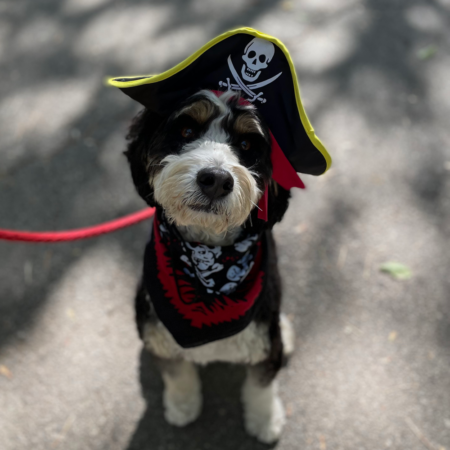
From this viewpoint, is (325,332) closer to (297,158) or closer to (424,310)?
(424,310)

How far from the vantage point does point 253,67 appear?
1.49m

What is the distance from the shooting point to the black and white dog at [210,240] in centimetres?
151

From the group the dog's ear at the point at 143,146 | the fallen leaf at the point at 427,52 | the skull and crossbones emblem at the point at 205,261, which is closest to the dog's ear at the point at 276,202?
the skull and crossbones emblem at the point at 205,261

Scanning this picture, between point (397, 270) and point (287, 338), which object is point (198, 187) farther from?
point (397, 270)

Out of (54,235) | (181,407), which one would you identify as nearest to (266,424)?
(181,407)

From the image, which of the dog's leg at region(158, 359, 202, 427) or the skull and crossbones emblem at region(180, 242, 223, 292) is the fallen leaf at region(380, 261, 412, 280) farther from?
the skull and crossbones emblem at region(180, 242, 223, 292)

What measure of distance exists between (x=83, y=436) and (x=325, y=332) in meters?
1.49

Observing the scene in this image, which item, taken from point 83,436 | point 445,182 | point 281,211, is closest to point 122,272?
point 83,436

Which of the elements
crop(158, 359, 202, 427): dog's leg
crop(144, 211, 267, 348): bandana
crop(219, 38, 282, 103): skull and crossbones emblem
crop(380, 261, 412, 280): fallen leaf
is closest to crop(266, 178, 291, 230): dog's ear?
crop(144, 211, 267, 348): bandana

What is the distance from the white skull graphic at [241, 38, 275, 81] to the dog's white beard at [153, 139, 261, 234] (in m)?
0.26

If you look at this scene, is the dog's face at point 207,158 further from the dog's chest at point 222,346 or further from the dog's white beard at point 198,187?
the dog's chest at point 222,346

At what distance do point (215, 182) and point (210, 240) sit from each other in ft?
1.46

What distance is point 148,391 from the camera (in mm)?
2477

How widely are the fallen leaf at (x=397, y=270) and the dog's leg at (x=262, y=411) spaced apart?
112 cm
